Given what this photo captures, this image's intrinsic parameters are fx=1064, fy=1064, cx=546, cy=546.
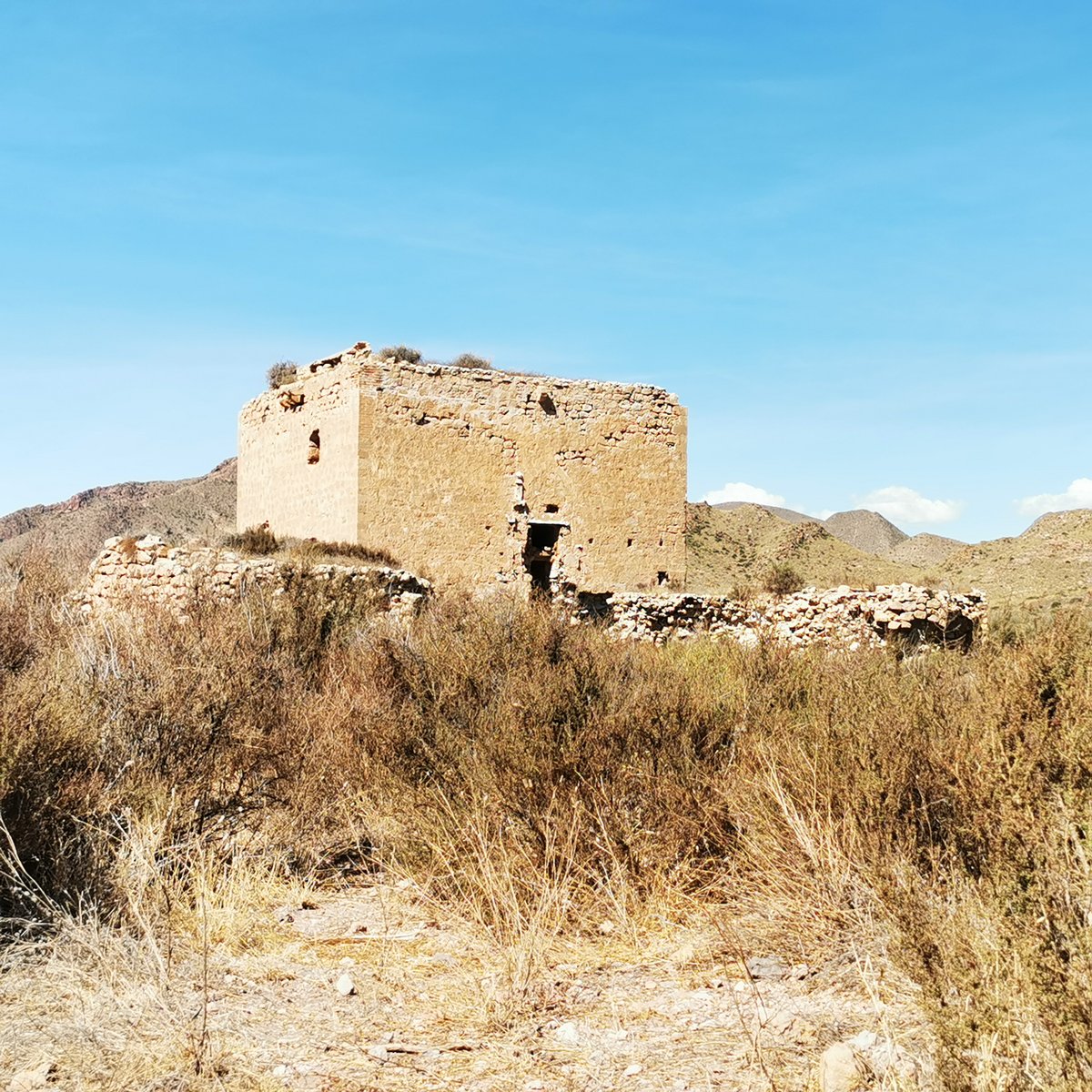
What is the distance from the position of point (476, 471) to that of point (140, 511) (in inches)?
1375

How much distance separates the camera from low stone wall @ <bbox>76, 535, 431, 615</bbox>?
12.3 metres

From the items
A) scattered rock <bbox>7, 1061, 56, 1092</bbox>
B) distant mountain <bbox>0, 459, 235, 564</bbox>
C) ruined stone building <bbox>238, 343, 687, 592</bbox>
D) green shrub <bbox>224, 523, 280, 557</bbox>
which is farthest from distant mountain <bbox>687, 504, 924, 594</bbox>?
scattered rock <bbox>7, 1061, 56, 1092</bbox>

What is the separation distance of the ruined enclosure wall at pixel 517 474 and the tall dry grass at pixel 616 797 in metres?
10.4

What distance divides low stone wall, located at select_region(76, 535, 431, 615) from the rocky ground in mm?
7494

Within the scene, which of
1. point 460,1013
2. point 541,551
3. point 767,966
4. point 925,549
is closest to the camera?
point 460,1013

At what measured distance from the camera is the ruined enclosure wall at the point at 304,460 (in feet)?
58.7

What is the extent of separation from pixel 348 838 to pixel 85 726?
1.55m

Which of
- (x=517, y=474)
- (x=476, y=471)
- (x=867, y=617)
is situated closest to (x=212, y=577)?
(x=476, y=471)

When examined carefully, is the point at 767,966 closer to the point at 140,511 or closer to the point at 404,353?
the point at 404,353

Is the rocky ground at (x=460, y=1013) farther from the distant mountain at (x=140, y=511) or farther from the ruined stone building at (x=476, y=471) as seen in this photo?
the distant mountain at (x=140, y=511)

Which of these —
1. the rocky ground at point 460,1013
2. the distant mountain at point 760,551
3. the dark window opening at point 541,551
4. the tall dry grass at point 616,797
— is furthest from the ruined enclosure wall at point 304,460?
the distant mountain at point 760,551

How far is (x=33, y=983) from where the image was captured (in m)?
4.04

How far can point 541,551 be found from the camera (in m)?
19.9

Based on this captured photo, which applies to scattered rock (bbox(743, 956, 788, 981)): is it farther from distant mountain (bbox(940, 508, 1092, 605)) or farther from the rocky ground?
distant mountain (bbox(940, 508, 1092, 605))
